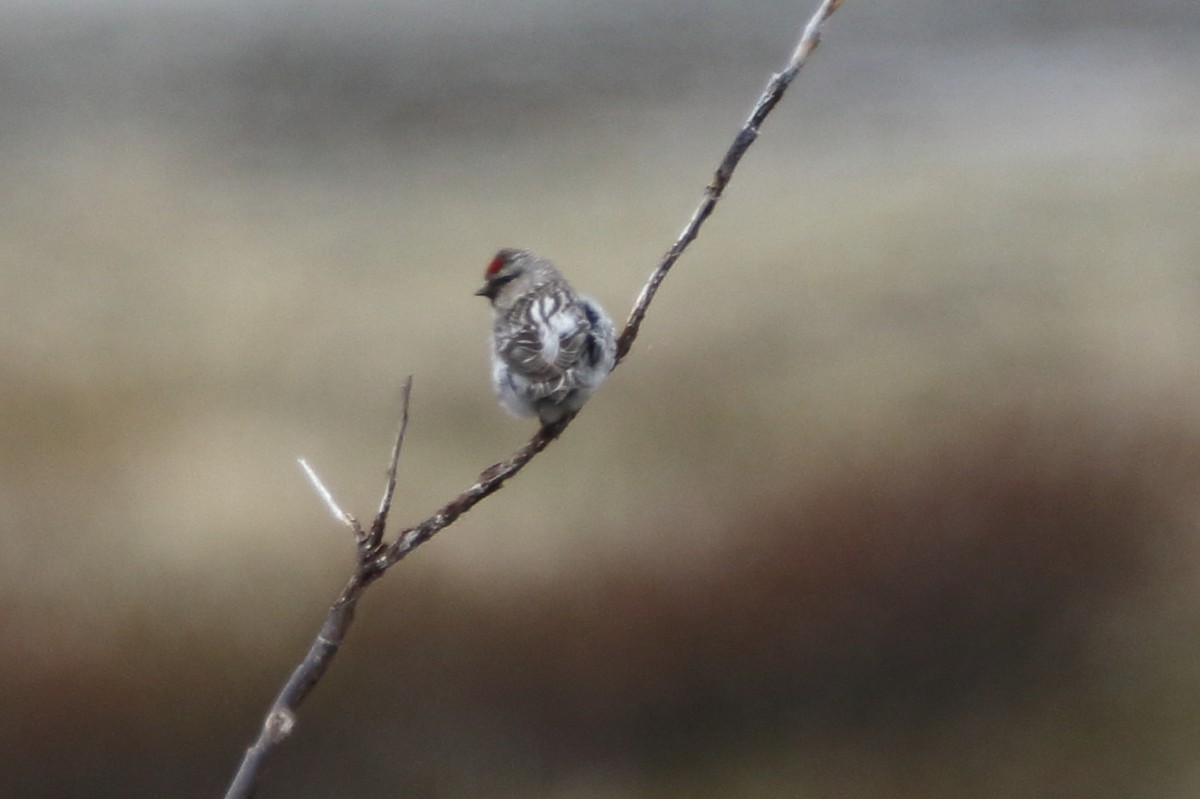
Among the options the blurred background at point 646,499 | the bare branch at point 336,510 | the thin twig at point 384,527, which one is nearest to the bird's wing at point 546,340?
the thin twig at point 384,527

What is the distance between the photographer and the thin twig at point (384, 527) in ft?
4.82

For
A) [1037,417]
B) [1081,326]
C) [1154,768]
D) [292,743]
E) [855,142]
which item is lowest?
[1154,768]

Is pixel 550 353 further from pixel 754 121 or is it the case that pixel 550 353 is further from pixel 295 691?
pixel 295 691

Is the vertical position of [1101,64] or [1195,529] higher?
[1101,64]

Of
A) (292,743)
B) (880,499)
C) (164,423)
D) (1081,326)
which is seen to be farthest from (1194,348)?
(164,423)

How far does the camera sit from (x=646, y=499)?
7.24 metres

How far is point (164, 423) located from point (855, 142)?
7.04 metres

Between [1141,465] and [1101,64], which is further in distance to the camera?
[1101,64]

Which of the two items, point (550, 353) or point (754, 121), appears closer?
point (754, 121)

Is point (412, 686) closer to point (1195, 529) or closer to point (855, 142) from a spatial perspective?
point (1195, 529)

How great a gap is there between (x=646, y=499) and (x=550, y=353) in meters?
3.66

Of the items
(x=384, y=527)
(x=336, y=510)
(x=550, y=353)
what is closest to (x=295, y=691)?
(x=384, y=527)

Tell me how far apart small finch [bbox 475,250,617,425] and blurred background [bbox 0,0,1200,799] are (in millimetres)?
2987

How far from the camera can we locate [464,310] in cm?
876
